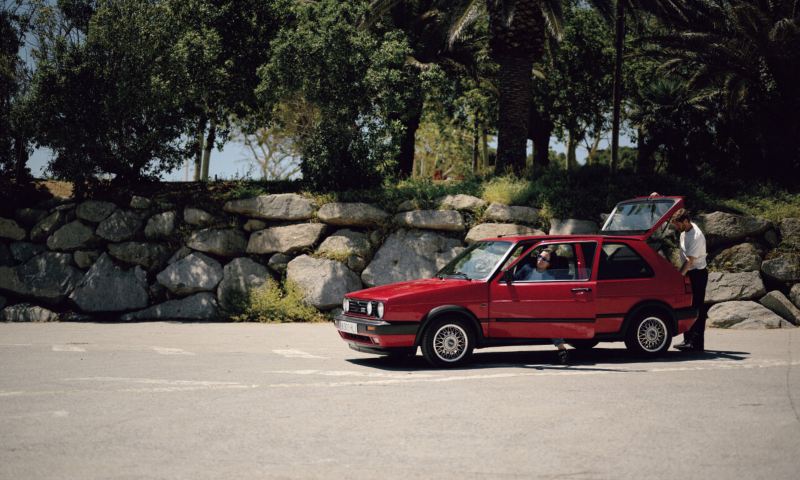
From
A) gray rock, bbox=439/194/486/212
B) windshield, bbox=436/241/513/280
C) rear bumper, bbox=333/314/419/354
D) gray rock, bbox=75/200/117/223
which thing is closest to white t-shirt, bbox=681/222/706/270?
windshield, bbox=436/241/513/280

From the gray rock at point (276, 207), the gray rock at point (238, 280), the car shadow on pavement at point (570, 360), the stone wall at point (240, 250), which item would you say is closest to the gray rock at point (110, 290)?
the stone wall at point (240, 250)

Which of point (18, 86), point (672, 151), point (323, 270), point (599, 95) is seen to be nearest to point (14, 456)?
point (323, 270)

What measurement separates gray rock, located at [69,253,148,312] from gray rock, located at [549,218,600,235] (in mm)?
8985

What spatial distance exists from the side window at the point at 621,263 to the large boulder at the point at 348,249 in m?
7.83

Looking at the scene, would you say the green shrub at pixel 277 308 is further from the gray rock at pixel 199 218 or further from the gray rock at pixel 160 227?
the gray rock at pixel 160 227

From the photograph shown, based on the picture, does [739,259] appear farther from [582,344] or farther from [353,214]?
[353,214]

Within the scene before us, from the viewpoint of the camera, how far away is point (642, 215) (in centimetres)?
1232

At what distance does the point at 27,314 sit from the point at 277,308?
5620 millimetres

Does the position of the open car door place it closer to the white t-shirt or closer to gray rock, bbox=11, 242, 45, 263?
the white t-shirt

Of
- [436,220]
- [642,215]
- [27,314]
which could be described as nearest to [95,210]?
[27,314]

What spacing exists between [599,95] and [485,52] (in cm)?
1137

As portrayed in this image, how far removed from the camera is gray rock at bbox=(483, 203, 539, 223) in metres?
17.3

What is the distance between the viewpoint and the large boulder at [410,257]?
1695 cm

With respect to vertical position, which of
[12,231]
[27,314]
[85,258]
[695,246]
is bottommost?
[27,314]
